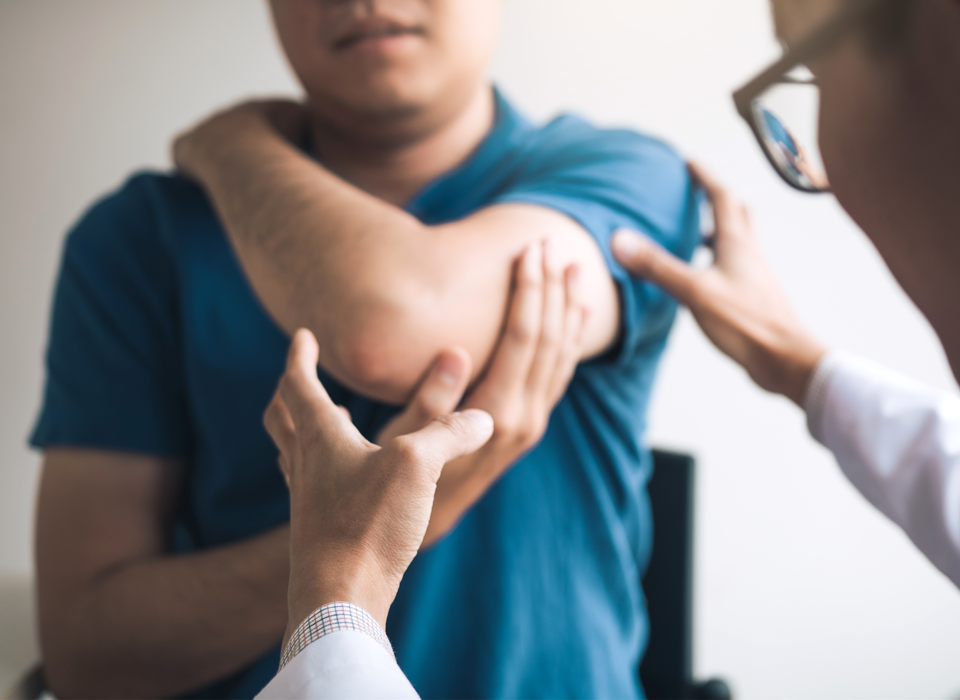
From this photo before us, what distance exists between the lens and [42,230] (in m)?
0.88

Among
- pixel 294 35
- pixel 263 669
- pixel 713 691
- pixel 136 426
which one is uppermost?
pixel 294 35

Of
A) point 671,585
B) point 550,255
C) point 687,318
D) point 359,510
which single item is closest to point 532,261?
point 550,255

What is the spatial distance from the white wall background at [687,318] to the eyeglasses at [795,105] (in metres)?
0.70

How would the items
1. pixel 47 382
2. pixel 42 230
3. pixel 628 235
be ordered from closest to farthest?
pixel 628 235, pixel 47 382, pixel 42 230

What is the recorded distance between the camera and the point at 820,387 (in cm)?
54

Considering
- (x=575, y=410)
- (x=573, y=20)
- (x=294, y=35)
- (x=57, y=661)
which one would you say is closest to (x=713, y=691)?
(x=575, y=410)

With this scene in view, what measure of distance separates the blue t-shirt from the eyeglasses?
4.7 inches

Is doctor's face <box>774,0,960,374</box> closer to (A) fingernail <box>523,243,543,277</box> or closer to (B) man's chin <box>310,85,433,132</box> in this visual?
(A) fingernail <box>523,243,543,277</box>

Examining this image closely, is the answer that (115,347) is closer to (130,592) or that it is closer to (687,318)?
(130,592)

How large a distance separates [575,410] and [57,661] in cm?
48

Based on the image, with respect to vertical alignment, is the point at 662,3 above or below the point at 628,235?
above

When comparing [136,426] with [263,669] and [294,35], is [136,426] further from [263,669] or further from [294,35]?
[294,35]

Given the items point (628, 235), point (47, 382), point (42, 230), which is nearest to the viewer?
point (628, 235)

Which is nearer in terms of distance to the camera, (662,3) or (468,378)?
(468,378)
